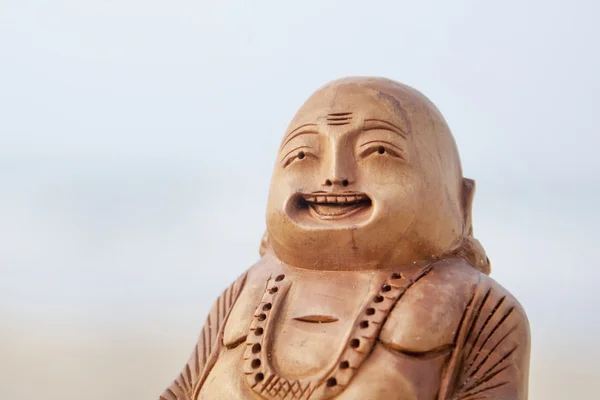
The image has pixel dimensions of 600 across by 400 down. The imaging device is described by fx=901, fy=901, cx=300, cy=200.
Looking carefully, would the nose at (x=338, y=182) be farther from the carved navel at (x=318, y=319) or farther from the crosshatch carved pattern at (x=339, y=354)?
the carved navel at (x=318, y=319)

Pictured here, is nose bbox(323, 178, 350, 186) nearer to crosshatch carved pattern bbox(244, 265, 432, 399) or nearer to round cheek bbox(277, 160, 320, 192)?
round cheek bbox(277, 160, 320, 192)

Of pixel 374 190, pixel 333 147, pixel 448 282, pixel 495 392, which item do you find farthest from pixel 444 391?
pixel 333 147

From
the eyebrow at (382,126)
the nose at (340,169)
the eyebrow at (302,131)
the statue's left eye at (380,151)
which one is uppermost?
the eyebrow at (302,131)

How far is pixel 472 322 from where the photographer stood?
354cm

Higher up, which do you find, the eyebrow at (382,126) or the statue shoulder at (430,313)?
the eyebrow at (382,126)

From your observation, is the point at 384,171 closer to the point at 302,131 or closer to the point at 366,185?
the point at 366,185

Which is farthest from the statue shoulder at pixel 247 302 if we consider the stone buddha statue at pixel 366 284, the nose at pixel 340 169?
the nose at pixel 340 169

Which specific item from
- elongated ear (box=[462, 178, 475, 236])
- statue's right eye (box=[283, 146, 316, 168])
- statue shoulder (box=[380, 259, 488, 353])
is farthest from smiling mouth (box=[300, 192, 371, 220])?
elongated ear (box=[462, 178, 475, 236])

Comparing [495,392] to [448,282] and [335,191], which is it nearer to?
[448,282]

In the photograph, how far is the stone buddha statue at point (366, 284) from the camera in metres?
3.43

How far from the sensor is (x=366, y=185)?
372cm

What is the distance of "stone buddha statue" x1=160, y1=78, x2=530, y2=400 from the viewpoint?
3.43 m

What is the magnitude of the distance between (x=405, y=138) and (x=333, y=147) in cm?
30

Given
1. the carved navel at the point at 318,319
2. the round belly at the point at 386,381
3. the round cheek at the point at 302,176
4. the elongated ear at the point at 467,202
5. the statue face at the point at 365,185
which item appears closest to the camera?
the round belly at the point at 386,381
